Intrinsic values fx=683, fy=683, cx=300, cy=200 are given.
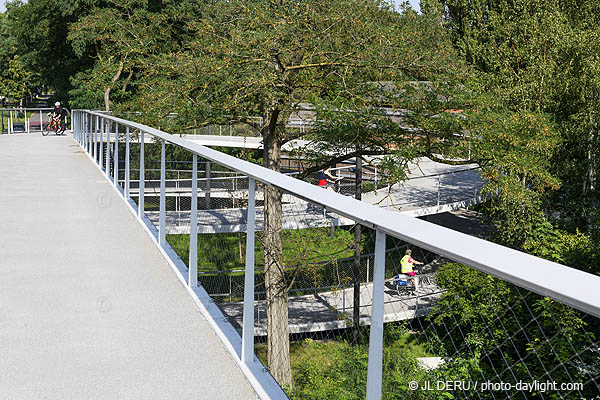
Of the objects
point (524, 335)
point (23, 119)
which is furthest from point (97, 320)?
point (23, 119)

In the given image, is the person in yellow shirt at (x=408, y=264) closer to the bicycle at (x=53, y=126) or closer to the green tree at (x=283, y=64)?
the green tree at (x=283, y=64)

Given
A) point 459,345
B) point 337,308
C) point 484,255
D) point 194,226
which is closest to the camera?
point 484,255

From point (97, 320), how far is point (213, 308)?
28.8 inches

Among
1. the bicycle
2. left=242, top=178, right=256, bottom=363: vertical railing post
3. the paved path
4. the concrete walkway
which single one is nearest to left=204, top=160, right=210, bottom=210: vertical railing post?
the concrete walkway

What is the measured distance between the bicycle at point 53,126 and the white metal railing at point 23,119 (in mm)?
1627

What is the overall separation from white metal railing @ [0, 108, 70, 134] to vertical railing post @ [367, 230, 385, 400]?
30.7m

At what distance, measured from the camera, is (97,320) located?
14.1 feet

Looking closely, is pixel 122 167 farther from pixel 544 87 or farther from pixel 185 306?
pixel 544 87

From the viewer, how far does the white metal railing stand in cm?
3135

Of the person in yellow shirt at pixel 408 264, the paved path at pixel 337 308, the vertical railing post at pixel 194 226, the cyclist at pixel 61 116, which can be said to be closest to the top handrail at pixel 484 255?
the paved path at pixel 337 308

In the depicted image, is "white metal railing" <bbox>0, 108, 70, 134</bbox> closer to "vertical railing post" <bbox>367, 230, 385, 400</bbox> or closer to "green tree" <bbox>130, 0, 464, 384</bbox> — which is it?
"green tree" <bbox>130, 0, 464, 384</bbox>

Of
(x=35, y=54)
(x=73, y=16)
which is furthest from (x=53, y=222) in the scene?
(x=35, y=54)

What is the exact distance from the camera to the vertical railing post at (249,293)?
3.57 m

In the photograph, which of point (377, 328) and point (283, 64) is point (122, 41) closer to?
point (283, 64)
